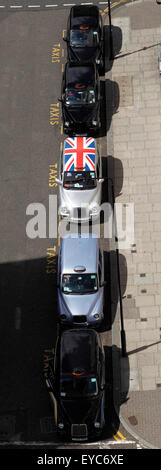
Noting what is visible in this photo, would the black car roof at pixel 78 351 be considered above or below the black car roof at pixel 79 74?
below

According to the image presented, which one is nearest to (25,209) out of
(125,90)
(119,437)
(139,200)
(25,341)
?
(139,200)

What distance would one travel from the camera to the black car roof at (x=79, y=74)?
33188mm

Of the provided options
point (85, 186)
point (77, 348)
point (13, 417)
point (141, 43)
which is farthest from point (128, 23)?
point (13, 417)

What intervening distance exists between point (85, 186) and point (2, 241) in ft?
16.5

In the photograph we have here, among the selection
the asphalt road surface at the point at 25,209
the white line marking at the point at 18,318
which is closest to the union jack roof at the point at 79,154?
the asphalt road surface at the point at 25,209

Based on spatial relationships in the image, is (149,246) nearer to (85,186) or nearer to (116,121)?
(85,186)

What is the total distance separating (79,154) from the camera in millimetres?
30641

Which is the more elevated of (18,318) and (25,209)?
(25,209)

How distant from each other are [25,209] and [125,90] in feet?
31.8

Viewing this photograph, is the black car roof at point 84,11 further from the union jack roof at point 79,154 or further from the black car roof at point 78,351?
the black car roof at point 78,351

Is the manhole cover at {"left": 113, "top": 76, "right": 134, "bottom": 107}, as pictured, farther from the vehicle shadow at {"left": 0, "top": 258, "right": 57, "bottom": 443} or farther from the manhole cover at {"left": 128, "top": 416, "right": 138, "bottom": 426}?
the manhole cover at {"left": 128, "top": 416, "right": 138, "bottom": 426}

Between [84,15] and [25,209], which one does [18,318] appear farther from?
[84,15]

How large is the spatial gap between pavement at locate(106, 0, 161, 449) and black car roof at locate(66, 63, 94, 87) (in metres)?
2.48

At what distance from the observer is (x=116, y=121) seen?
34344 millimetres
